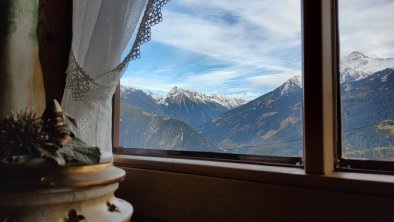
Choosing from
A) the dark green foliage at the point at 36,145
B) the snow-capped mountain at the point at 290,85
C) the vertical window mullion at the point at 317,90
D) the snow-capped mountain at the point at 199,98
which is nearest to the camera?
the dark green foliage at the point at 36,145

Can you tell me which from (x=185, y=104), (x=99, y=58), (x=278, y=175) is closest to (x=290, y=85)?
(x=278, y=175)

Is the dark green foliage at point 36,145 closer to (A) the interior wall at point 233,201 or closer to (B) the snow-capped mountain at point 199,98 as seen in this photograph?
(A) the interior wall at point 233,201

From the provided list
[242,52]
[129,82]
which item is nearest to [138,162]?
[129,82]

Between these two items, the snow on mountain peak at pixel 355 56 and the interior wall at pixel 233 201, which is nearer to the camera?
the interior wall at pixel 233 201

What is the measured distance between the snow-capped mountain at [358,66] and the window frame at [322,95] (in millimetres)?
19

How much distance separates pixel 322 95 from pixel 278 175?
20 cm

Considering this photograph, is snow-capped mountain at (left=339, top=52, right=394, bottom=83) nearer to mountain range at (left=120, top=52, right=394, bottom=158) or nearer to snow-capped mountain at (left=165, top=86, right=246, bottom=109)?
mountain range at (left=120, top=52, right=394, bottom=158)

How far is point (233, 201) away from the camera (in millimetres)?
796

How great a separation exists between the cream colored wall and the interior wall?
417mm

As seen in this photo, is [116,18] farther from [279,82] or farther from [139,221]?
[139,221]

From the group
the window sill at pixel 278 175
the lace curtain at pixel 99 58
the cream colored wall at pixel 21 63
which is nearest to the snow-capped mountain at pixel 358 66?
the window sill at pixel 278 175

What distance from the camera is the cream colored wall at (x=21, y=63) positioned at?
40.2 inches

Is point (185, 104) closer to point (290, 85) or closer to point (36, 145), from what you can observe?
point (290, 85)

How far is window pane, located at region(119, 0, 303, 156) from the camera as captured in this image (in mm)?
866
